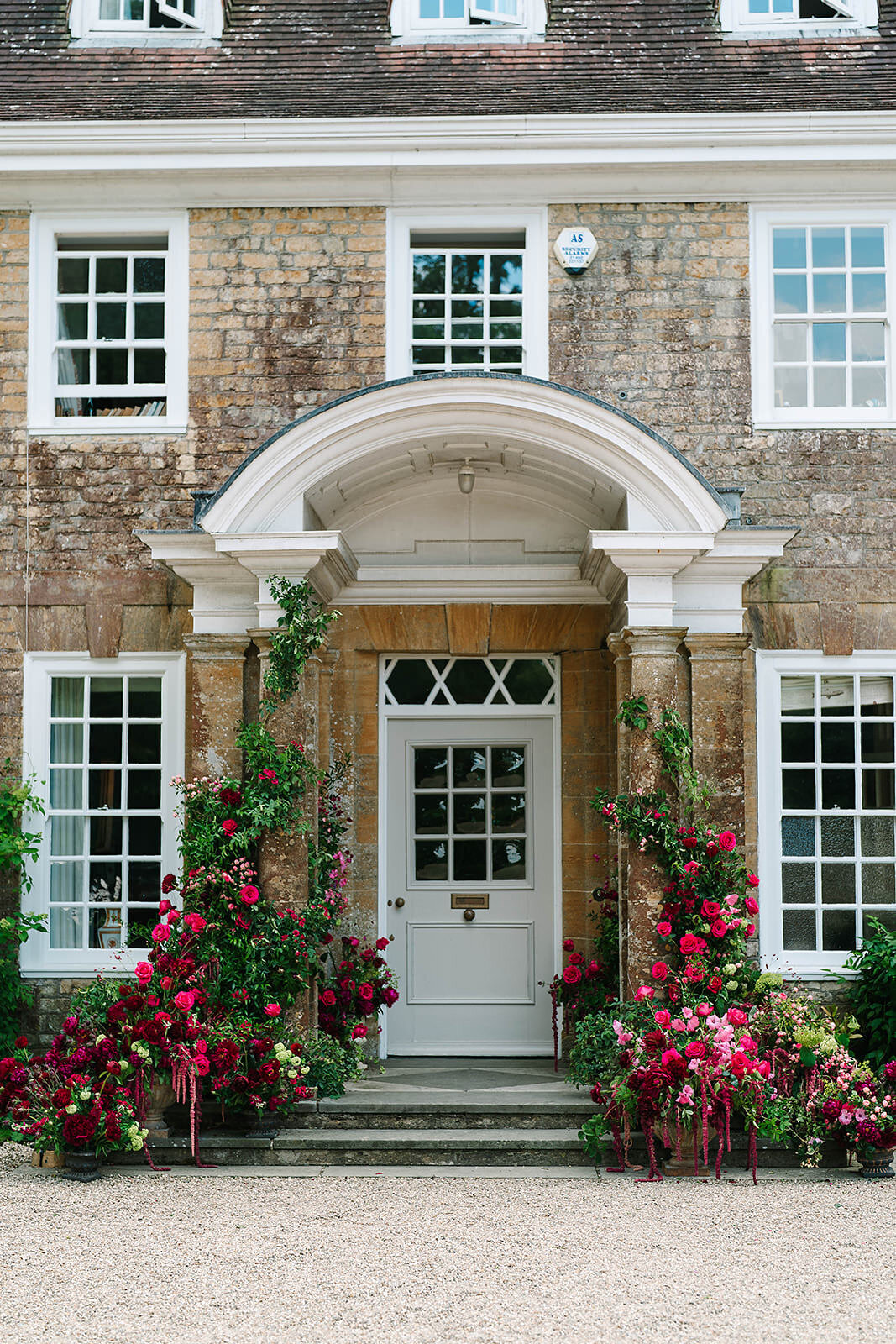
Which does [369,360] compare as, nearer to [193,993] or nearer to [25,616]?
[25,616]

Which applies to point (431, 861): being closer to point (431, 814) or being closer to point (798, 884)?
point (431, 814)

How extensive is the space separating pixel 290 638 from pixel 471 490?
1.75 metres

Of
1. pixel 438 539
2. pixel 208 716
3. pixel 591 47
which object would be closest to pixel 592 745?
pixel 438 539

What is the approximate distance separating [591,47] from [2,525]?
16.4ft

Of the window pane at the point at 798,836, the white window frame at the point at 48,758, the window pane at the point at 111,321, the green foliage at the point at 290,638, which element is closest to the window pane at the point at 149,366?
the window pane at the point at 111,321

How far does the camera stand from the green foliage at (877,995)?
24.7ft

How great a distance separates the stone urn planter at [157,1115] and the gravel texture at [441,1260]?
256 millimetres

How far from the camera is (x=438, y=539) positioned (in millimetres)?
8688

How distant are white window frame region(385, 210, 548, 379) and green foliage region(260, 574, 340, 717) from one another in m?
1.83

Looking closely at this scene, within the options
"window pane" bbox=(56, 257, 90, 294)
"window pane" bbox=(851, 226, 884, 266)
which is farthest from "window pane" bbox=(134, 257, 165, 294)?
"window pane" bbox=(851, 226, 884, 266)

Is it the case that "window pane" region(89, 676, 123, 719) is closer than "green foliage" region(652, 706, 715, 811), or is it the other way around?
"green foliage" region(652, 706, 715, 811)

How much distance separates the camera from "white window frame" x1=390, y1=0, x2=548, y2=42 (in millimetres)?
9133

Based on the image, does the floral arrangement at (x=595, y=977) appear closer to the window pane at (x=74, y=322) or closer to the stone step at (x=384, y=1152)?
the stone step at (x=384, y=1152)

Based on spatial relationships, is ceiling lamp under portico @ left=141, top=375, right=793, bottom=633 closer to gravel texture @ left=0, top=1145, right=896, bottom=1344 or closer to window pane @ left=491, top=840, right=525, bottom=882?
window pane @ left=491, top=840, right=525, bottom=882
